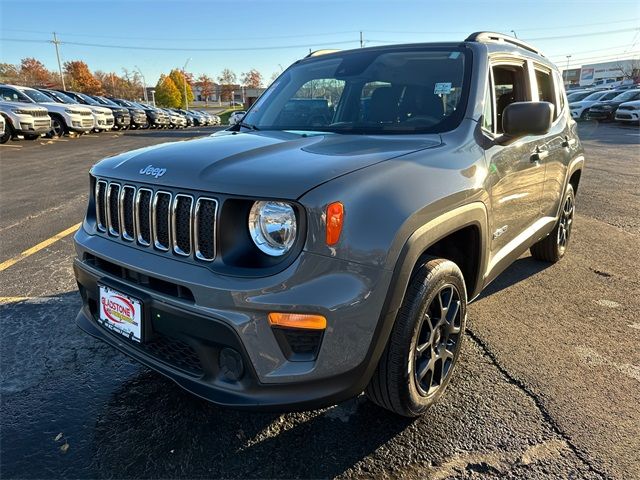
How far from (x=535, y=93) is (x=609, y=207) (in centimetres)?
459

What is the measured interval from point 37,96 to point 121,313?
1947 centimetres

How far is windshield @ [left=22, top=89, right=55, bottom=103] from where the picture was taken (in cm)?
1759

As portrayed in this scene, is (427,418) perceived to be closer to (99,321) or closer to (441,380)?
(441,380)

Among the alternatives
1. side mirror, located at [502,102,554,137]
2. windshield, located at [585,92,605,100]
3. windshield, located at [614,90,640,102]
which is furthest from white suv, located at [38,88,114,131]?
windshield, located at [585,92,605,100]

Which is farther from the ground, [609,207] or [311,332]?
[311,332]

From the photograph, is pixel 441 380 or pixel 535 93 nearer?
pixel 441 380

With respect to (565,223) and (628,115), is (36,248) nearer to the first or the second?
(565,223)

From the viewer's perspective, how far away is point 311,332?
1851mm

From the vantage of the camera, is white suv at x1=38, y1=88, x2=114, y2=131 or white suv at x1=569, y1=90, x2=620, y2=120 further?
white suv at x1=569, y1=90, x2=620, y2=120

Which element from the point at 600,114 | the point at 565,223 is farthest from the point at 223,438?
the point at 600,114

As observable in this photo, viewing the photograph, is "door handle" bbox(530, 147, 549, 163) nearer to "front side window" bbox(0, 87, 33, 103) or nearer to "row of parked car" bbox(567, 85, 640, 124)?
"front side window" bbox(0, 87, 33, 103)

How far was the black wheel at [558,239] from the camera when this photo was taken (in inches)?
181

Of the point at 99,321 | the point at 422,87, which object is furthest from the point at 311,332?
the point at 422,87

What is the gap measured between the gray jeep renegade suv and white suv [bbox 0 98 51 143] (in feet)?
53.8
